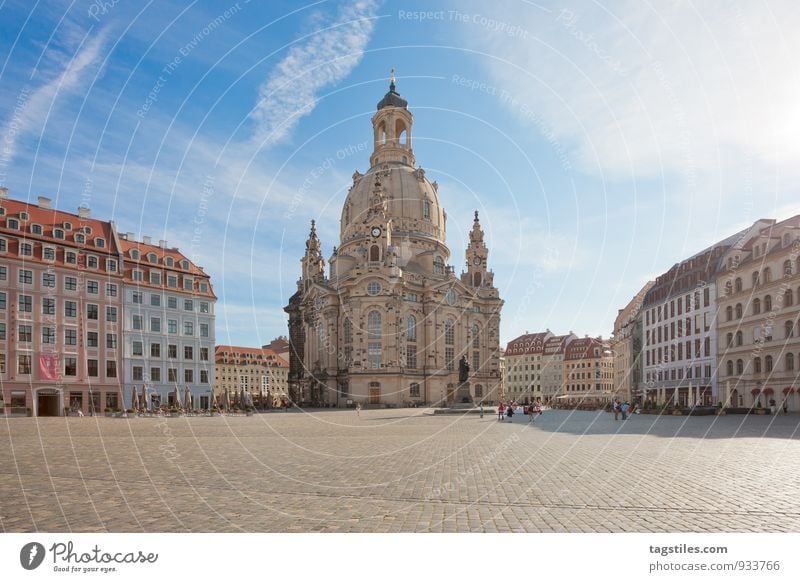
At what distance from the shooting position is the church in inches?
3728

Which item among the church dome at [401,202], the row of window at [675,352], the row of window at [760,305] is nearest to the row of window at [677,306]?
the row of window at [675,352]

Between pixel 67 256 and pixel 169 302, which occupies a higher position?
pixel 67 256

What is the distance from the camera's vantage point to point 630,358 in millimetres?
98750

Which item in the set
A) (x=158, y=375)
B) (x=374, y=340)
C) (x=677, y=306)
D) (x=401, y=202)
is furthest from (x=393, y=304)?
(x=677, y=306)

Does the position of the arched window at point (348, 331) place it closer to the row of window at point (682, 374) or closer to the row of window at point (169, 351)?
the row of window at point (169, 351)

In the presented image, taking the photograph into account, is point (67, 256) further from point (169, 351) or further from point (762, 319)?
point (762, 319)

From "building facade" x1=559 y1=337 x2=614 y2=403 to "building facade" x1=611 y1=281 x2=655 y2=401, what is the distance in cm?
2791

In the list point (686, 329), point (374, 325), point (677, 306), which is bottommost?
point (686, 329)

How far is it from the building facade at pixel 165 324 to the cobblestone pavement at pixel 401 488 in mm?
43992

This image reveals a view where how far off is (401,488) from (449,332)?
295 feet

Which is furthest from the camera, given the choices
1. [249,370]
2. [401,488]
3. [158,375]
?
[249,370]

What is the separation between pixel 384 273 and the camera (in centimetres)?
9575

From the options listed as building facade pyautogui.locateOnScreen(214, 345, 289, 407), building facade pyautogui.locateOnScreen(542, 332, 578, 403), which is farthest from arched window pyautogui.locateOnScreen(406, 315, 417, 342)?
building facade pyautogui.locateOnScreen(542, 332, 578, 403)

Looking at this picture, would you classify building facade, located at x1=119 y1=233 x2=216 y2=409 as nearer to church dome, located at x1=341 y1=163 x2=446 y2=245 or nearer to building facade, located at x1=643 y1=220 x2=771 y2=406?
church dome, located at x1=341 y1=163 x2=446 y2=245
